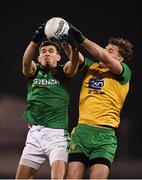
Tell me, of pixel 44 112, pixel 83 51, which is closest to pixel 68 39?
pixel 44 112

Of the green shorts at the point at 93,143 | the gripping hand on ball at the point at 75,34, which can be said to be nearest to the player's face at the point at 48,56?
the gripping hand on ball at the point at 75,34

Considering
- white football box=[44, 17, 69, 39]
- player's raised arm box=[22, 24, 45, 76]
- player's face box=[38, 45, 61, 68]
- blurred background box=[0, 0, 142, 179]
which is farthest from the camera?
blurred background box=[0, 0, 142, 179]

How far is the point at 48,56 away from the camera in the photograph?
133 inches

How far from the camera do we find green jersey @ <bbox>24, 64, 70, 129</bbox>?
3.27 metres

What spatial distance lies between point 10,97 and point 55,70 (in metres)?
2.06

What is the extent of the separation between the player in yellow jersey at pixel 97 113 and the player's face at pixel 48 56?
23 cm

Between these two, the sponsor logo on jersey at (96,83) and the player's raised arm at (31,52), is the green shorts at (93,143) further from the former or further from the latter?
the player's raised arm at (31,52)

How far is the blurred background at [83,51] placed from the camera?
17.4 feet

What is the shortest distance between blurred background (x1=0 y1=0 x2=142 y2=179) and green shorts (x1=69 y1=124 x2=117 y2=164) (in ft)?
6.95

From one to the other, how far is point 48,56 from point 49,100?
12.7 inches

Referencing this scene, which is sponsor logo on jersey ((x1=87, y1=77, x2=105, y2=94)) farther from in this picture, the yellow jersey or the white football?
the white football

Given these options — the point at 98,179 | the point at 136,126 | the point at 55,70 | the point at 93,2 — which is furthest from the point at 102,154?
the point at 93,2

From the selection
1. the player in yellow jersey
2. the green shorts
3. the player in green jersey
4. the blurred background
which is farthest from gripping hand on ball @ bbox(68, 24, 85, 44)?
the blurred background

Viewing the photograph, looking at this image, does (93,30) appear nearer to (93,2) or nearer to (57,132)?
(93,2)
